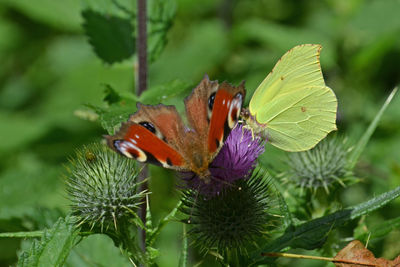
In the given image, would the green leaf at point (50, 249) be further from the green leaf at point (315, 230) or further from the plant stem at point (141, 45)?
the plant stem at point (141, 45)

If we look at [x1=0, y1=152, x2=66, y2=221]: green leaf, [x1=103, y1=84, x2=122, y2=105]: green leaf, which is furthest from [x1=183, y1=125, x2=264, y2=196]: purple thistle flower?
[x1=0, y1=152, x2=66, y2=221]: green leaf

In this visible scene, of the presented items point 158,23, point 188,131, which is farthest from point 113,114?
point 158,23

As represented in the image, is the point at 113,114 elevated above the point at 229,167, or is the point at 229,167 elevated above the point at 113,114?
the point at 113,114

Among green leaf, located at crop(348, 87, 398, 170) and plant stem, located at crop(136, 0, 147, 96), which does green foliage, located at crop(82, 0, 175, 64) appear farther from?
green leaf, located at crop(348, 87, 398, 170)

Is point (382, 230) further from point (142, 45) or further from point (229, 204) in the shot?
point (142, 45)

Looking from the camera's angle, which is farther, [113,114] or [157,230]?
[113,114]

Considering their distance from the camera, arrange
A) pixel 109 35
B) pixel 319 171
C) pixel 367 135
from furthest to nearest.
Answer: pixel 109 35
pixel 319 171
pixel 367 135

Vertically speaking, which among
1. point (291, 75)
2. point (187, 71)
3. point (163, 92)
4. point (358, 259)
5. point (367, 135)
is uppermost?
point (187, 71)

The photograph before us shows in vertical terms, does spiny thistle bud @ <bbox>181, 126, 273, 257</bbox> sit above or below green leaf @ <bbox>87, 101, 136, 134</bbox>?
below
